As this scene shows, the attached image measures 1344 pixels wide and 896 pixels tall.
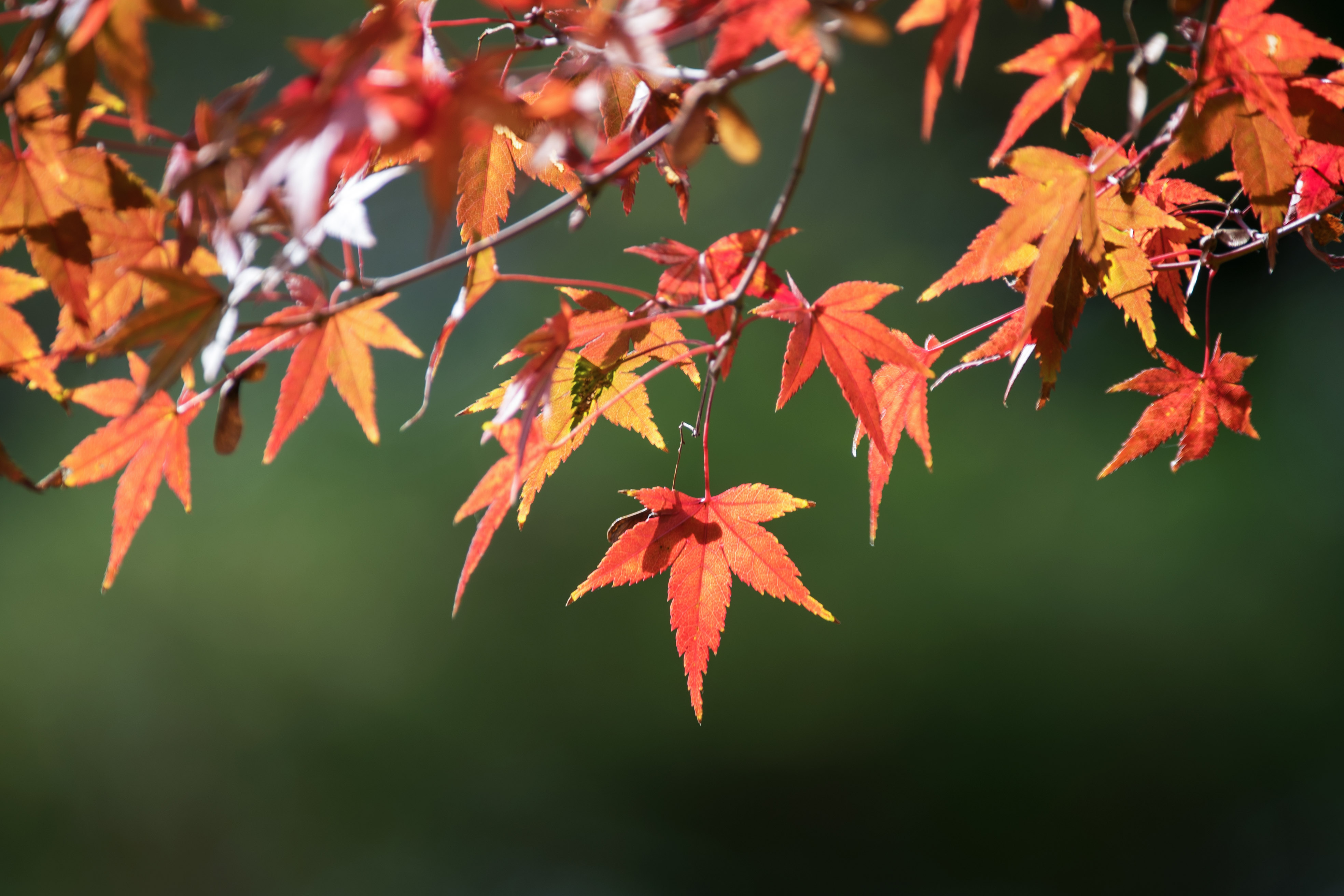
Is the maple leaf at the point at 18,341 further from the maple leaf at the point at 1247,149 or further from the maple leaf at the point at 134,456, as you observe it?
the maple leaf at the point at 1247,149

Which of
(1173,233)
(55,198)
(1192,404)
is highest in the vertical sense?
(55,198)

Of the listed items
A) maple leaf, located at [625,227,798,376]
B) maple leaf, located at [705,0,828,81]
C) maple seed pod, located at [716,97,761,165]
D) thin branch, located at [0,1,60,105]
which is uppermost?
thin branch, located at [0,1,60,105]

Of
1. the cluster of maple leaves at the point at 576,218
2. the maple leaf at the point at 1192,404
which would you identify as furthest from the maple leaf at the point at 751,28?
the maple leaf at the point at 1192,404

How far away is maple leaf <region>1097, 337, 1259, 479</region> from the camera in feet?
2.52

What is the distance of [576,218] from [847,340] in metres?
0.21

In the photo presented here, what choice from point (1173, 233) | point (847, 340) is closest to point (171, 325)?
point (847, 340)

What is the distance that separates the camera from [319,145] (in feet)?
1.06

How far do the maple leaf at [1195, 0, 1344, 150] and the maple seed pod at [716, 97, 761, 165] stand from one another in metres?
0.31

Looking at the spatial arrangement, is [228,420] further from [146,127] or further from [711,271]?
[711,271]

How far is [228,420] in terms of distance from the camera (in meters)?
0.49

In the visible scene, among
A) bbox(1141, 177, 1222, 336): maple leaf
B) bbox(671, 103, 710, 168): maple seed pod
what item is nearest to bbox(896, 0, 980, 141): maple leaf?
bbox(671, 103, 710, 168): maple seed pod

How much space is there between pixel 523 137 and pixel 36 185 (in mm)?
300

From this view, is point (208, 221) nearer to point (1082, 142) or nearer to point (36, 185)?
point (36, 185)

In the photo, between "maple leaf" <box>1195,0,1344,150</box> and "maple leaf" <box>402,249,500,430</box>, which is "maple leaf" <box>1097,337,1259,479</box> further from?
"maple leaf" <box>402,249,500,430</box>
